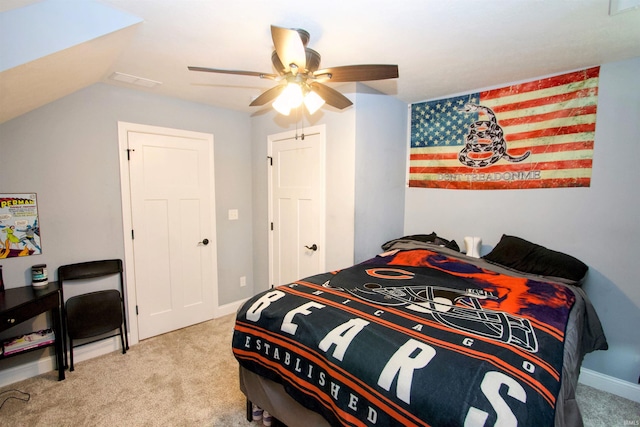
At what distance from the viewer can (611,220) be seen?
2.25 metres

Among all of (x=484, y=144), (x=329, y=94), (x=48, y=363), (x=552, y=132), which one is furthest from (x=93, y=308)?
(x=552, y=132)

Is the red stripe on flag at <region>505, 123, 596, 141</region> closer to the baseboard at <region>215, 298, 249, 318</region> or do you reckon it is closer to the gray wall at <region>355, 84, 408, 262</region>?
the gray wall at <region>355, 84, 408, 262</region>

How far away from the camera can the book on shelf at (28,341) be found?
2.20m

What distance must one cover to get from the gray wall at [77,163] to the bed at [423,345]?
1.85 meters

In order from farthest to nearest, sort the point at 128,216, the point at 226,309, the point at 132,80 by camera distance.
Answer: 1. the point at 226,309
2. the point at 128,216
3. the point at 132,80

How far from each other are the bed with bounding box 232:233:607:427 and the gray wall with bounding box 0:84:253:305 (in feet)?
6.08

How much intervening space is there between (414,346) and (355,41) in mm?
1817

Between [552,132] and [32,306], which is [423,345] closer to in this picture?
[552,132]

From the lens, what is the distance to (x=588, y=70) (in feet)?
7.53

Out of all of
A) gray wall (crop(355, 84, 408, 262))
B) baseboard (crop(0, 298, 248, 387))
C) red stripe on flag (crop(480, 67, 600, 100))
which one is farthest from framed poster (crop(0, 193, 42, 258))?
red stripe on flag (crop(480, 67, 600, 100))

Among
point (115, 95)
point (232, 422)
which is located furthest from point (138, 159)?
point (232, 422)

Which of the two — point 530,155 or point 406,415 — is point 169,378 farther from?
point 530,155

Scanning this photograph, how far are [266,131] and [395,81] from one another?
1.62m

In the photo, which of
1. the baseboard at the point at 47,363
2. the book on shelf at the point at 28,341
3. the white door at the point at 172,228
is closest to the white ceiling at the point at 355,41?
the white door at the point at 172,228
